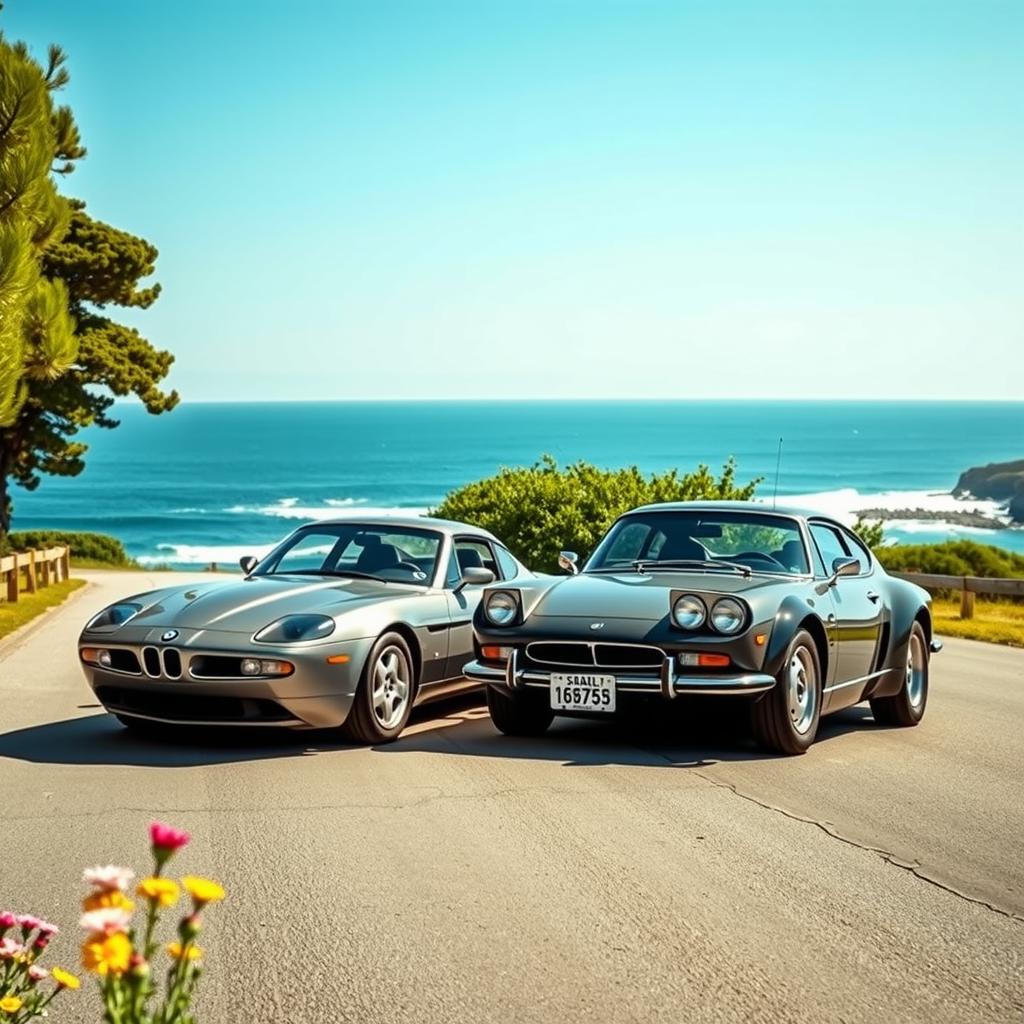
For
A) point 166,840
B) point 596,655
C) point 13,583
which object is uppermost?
point 166,840

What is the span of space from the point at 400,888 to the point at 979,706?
7933 millimetres

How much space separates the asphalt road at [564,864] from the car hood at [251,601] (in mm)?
809

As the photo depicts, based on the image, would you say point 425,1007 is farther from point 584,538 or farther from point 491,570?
point 584,538

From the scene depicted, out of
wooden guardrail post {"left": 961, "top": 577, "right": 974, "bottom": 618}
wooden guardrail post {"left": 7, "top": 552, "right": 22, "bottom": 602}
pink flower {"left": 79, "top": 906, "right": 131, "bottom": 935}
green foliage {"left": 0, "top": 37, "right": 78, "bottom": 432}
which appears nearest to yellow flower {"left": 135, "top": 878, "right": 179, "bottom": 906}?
pink flower {"left": 79, "top": 906, "right": 131, "bottom": 935}

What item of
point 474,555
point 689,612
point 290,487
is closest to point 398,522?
point 474,555

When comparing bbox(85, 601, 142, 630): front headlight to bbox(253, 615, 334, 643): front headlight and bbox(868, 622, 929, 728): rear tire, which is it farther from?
bbox(868, 622, 929, 728): rear tire

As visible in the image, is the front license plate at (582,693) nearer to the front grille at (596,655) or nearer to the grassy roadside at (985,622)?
the front grille at (596,655)

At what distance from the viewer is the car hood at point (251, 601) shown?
1009 centimetres

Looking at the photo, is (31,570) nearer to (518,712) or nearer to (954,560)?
(518,712)

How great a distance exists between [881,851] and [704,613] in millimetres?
2840

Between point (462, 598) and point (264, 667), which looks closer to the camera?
point (264, 667)

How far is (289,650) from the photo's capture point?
9.76 meters

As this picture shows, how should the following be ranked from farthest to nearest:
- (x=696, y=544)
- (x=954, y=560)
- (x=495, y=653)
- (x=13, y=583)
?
(x=954, y=560) → (x=13, y=583) → (x=696, y=544) → (x=495, y=653)

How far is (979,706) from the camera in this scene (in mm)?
13000
